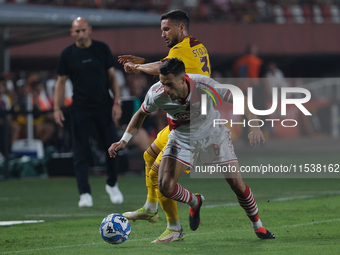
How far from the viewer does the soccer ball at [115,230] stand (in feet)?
18.0

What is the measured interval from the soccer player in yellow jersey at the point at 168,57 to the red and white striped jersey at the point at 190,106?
41 centimetres

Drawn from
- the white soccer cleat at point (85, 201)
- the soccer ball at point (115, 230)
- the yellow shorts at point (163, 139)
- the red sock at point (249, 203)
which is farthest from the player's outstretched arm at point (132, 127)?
the white soccer cleat at point (85, 201)

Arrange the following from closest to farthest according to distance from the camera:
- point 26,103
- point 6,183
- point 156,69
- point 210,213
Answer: point 156,69, point 210,213, point 6,183, point 26,103

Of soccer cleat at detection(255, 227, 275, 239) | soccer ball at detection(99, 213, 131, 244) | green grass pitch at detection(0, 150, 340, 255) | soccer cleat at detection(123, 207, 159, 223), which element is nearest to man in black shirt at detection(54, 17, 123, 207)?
green grass pitch at detection(0, 150, 340, 255)

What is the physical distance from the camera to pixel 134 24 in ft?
51.5

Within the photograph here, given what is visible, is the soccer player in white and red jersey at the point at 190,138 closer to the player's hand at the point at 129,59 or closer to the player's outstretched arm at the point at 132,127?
the player's outstretched arm at the point at 132,127

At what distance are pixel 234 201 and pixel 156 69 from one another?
11.3ft

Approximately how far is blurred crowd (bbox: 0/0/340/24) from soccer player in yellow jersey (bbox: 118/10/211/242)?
16500mm

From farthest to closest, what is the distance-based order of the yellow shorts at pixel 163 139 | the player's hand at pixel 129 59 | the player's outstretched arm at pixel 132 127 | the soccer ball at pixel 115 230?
1. the yellow shorts at pixel 163 139
2. the player's hand at pixel 129 59
3. the player's outstretched arm at pixel 132 127
4. the soccer ball at pixel 115 230

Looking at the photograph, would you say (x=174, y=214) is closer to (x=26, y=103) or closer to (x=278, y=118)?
(x=26, y=103)

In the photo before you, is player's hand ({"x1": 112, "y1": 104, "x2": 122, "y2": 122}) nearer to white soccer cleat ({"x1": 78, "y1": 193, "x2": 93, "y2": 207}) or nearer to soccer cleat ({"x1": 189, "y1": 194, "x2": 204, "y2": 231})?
white soccer cleat ({"x1": 78, "y1": 193, "x2": 93, "y2": 207})

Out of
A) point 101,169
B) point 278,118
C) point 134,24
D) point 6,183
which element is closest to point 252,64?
point 134,24

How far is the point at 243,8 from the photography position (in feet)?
86.1

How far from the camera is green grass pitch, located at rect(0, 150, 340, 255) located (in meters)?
5.37
